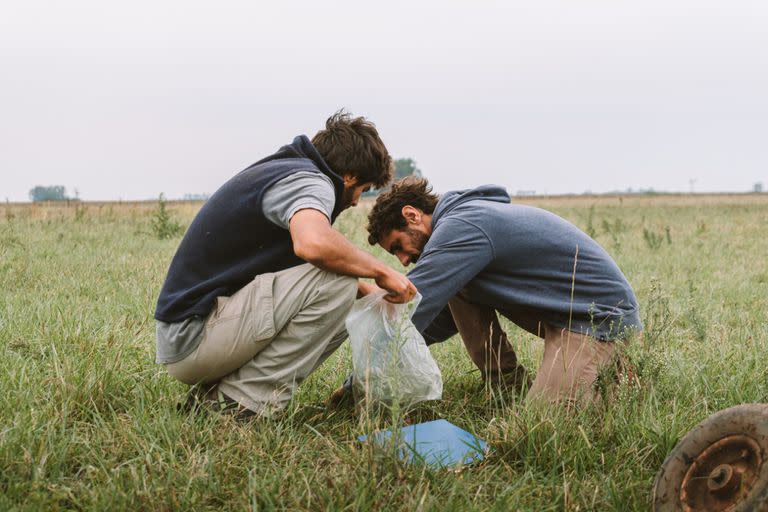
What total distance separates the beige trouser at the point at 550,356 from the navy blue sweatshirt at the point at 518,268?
0.07 meters

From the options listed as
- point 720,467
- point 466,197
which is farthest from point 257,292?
point 720,467

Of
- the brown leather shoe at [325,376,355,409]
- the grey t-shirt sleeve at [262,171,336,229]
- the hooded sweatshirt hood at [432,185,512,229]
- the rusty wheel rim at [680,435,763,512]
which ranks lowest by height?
the brown leather shoe at [325,376,355,409]

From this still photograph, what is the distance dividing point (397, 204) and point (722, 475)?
6.79 feet

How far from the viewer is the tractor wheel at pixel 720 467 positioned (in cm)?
183

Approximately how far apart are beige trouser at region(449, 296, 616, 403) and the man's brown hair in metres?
0.94

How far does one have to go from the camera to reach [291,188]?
2.87m

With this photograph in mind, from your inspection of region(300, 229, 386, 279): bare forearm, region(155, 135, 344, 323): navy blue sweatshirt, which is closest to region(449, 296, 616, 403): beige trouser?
region(300, 229, 386, 279): bare forearm

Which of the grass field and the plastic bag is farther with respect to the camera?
the plastic bag

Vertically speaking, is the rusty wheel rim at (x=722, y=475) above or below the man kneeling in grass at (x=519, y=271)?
below

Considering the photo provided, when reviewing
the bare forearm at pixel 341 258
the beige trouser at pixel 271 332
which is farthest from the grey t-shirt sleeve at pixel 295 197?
the beige trouser at pixel 271 332

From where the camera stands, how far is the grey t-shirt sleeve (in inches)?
110

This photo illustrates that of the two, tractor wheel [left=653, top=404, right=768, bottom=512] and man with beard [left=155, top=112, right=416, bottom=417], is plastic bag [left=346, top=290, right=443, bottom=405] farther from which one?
tractor wheel [left=653, top=404, right=768, bottom=512]

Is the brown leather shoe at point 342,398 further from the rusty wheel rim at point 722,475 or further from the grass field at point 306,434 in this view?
the rusty wheel rim at point 722,475

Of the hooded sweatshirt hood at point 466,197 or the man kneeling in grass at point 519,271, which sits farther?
the hooded sweatshirt hood at point 466,197
